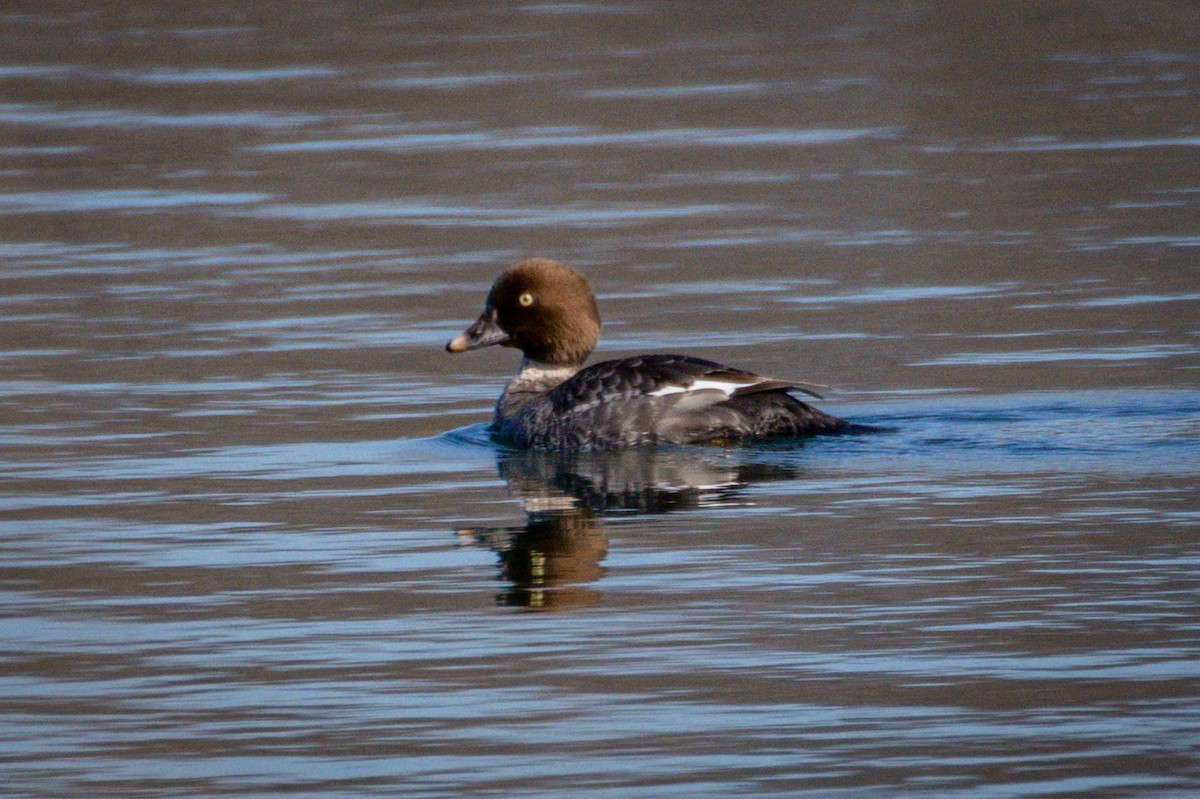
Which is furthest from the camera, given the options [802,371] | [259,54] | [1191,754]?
[259,54]

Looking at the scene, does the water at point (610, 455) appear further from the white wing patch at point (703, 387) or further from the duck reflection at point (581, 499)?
the white wing patch at point (703, 387)

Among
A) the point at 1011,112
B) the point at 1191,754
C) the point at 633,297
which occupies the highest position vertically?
the point at 1011,112

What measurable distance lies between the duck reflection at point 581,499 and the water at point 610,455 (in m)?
0.03

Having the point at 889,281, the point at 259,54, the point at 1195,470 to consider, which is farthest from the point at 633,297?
the point at 259,54

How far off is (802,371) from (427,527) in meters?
3.84

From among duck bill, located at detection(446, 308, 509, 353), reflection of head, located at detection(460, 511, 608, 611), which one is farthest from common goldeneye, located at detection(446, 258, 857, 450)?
reflection of head, located at detection(460, 511, 608, 611)

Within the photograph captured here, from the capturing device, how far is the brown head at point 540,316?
1196cm

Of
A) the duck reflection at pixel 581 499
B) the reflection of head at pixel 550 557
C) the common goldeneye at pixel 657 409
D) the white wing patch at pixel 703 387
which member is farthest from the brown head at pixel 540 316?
the reflection of head at pixel 550 557

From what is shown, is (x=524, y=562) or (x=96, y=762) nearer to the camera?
(x=96, y=762)

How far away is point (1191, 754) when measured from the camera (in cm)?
591

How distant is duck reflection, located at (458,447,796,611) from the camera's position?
26.7ft

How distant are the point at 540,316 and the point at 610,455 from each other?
1.42 m

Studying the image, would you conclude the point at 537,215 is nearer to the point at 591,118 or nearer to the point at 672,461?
the point at 591,118

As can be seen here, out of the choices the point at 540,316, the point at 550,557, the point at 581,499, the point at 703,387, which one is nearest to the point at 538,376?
the point at 540,316
